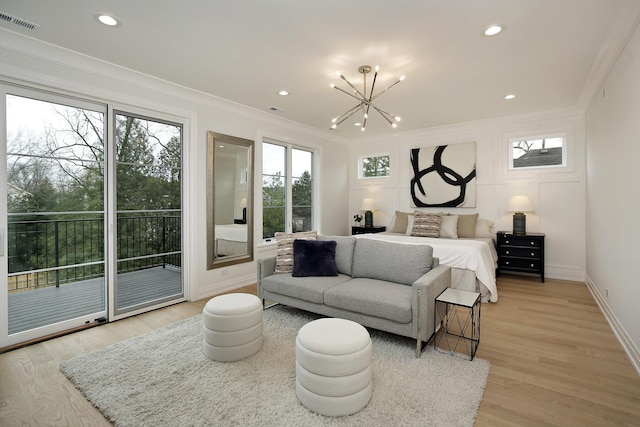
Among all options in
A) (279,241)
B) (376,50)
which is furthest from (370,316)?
(376,50)

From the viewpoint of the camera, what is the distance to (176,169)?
389 centimetres

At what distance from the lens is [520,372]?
7.43ft

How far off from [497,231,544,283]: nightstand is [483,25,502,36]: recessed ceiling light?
3262 millimetres

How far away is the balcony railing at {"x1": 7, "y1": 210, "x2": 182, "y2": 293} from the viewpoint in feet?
8.99

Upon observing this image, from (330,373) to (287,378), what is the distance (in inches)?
20.6

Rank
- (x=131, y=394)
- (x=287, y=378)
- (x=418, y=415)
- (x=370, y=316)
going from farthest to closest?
Result: (x=370, y=316), (x=287, y=378), (x=131, y=394), (x=418, y=415)

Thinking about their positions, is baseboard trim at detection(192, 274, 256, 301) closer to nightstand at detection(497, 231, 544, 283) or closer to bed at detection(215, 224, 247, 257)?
bed at detection(215, 224, 247, 257)

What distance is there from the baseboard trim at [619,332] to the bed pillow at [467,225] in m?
1.63

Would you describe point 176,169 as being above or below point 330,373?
above

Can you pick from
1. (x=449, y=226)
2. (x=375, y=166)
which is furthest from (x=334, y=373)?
(x=375, y=166)

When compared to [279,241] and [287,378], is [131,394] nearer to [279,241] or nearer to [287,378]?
[287,378]

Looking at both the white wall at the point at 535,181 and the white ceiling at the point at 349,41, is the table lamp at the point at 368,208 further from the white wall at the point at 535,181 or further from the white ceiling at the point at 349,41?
the white ceiling at the point at 349,41

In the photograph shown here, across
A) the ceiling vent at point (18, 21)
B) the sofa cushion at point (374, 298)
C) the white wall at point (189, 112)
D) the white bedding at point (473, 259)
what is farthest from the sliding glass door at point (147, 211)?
the white bedding at point (473, 259)

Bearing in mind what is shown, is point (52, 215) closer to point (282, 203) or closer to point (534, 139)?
point (282, 203)
